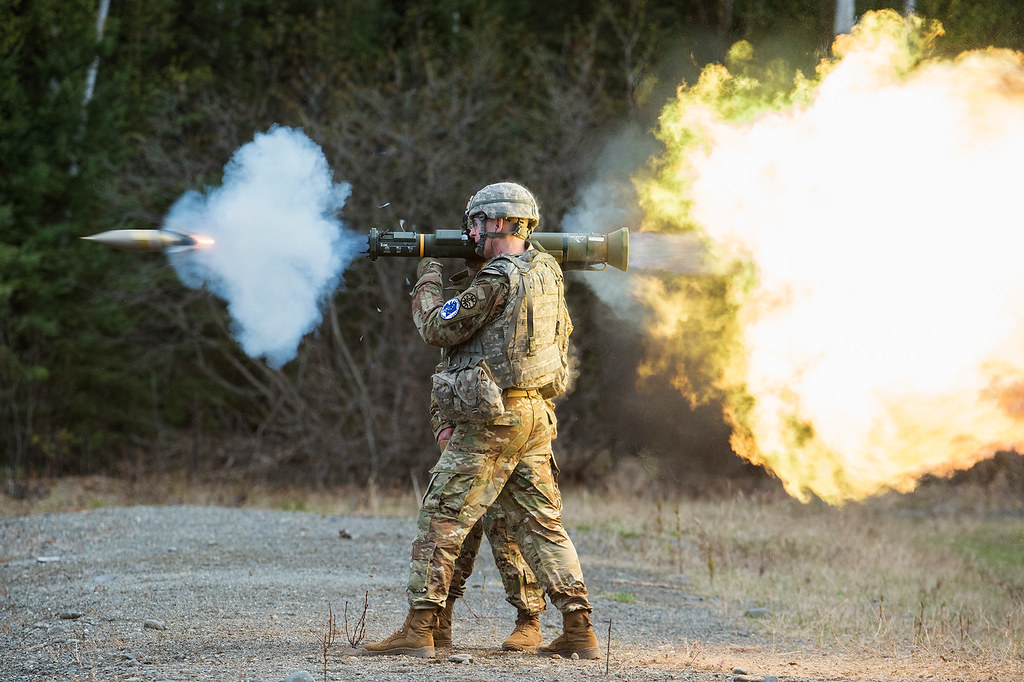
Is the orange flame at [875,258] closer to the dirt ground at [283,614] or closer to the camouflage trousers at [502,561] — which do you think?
the dirt ground at [283,614]

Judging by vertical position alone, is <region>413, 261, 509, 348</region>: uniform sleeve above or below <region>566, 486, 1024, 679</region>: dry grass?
above

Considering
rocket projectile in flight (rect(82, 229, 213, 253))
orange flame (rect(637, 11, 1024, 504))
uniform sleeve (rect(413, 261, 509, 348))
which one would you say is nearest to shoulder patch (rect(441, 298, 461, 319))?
uniform sleeve (rect(413, 261, 509, 348))

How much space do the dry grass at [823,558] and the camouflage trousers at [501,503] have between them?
104 centimetres

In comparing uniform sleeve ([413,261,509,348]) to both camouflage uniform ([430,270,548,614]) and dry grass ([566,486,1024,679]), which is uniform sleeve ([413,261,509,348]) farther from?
dry grass ([566,486,1024,679])

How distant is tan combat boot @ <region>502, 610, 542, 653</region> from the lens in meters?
5.82

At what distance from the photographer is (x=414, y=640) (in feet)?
18.0

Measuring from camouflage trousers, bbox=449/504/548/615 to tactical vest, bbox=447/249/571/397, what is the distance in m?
0.75

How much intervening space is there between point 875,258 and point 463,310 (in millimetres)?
3119

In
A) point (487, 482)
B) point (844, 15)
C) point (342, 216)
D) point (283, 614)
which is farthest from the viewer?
point (342, 216)

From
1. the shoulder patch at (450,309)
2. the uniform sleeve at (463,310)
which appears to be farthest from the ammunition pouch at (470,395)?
the shoulder patch at (450,309)

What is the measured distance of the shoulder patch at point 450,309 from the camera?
552 cm

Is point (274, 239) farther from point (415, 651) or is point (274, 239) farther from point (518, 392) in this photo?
point (415, 651)

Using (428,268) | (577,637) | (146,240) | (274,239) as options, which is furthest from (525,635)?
(146,240)

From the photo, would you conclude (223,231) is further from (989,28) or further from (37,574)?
(989,28)
